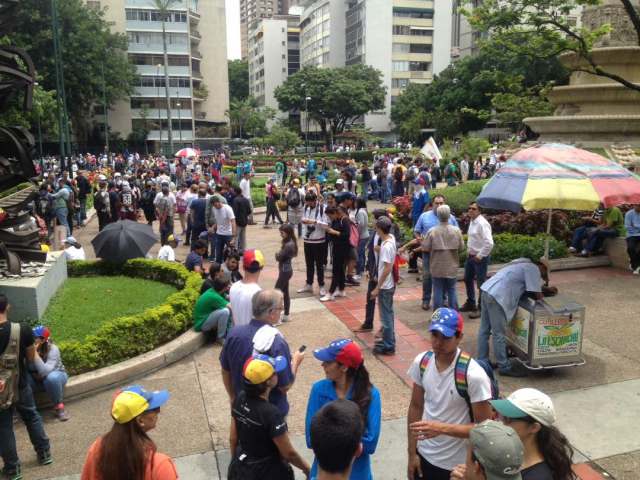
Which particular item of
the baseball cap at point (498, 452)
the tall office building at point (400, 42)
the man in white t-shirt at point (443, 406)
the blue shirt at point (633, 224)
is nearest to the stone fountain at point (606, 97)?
the blue shirt at point (633, 224)

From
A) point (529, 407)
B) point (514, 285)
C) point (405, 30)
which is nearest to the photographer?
point (529, 407)

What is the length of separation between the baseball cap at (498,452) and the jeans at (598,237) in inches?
410

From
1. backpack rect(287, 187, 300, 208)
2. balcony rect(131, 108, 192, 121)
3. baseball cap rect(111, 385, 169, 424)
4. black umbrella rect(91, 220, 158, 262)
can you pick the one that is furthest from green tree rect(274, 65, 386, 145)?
baseball cap rect(111, 385, 169, 424)

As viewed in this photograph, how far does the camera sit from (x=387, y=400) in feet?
20.1

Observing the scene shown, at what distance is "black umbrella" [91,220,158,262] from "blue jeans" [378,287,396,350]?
5041 millimetres

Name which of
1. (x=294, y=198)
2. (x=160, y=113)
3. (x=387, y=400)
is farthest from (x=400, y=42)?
(x=387, y=400)

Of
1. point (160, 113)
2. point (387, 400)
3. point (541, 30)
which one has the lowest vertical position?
point (387, 400)

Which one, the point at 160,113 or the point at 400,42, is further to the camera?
the point at 400,42

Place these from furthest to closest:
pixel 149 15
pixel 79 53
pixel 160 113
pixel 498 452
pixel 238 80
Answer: pixel 238 80
pixel 149 15
pixel 160 113
pixel 79 53
pixel 498 452

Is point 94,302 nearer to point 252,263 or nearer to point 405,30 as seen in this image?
point 252,263

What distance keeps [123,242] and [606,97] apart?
44.9 feet

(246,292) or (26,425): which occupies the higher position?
(246,292)

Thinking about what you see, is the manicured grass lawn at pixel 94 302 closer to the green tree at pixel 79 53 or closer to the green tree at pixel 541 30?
the green tree at pixel 541 30

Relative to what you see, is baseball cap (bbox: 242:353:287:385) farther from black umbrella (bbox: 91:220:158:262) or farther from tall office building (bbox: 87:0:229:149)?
tall office building (bbox: 87:0:229:149)
